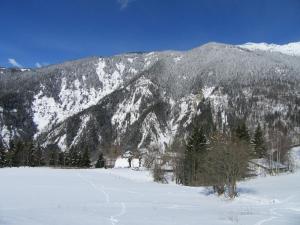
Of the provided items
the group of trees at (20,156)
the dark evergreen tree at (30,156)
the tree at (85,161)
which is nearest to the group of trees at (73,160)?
the tree at (85,161)

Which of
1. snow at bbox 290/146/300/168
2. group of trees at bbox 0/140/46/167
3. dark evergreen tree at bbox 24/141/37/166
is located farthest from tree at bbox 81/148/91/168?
snow at bbox 290/146/300/168

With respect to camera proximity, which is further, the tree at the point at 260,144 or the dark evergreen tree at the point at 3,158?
the dark evergreen tree at the point at 3,158

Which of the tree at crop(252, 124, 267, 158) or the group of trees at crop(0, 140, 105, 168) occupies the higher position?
the tree at crop(252, 124, 267, 158)

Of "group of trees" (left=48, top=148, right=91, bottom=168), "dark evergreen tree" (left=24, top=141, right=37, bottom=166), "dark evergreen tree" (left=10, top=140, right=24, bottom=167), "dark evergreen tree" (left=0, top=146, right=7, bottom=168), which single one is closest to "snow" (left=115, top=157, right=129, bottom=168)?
"group of trees" (left=48, top=148, right=91, bottom=168)

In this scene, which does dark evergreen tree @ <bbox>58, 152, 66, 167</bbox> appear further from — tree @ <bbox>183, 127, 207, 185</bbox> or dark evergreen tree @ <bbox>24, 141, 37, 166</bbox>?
tree @ <bbox>183, 127, 207, 185</bbox>

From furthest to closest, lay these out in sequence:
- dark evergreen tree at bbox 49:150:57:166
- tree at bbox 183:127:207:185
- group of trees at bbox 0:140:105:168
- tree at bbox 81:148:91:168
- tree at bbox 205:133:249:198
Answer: dark evergreen tree at bbox 49:150:57:166 → tree at bbox 81:148:91:168 → group of trees at bbox 0:140:105:168 → tree at bbox 183:127:207:185 → tree at bbox 205:133:249:198

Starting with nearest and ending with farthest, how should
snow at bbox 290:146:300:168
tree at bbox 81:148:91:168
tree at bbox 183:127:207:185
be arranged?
tree at bbox 183:127:207:185, snow at bbox 290:146:300:168, tree at bbox 81:148:91:168

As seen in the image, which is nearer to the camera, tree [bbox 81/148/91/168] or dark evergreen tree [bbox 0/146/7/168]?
dark evergreen tree [bbox 0/146/7/168]

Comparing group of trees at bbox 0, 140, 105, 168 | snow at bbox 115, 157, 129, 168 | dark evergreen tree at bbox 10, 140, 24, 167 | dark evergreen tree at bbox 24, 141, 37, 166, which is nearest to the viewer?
dark evergreen tree at bbox 10, 140, 24, 167

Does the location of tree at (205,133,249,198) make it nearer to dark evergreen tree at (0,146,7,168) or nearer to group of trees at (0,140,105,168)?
group of trees at (0,140,105,168)

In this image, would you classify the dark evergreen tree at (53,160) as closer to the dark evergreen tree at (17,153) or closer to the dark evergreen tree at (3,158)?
the dark evergreen tree at (17,153)

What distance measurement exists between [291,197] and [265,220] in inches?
948

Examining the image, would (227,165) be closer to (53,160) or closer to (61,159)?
(61,159)

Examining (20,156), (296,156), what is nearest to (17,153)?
(20,156)
